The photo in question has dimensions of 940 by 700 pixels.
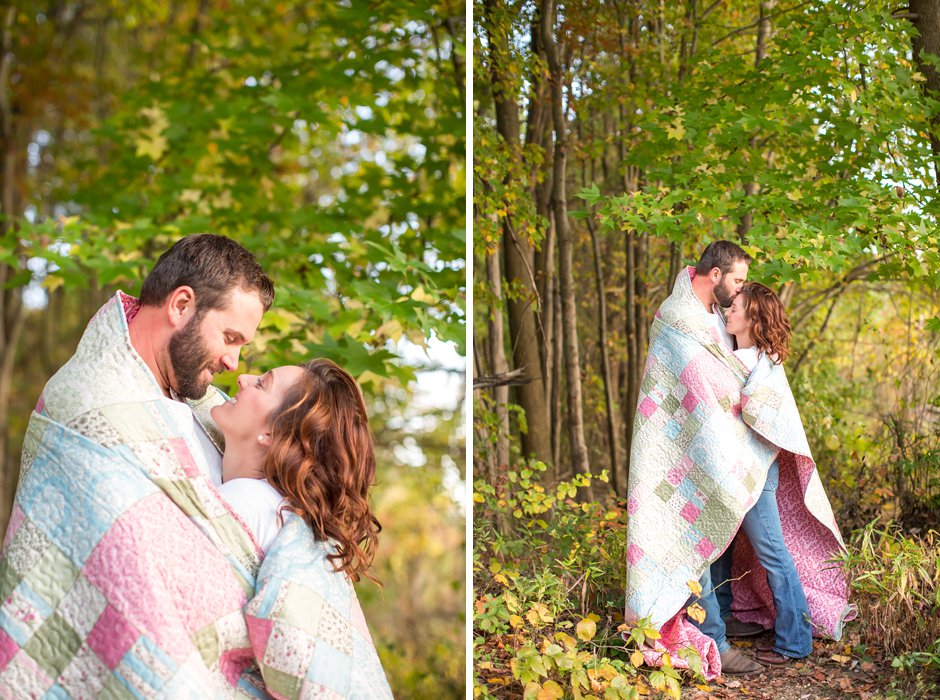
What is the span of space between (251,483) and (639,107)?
5.88ft

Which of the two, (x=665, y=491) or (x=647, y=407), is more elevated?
(x=647, y=407)

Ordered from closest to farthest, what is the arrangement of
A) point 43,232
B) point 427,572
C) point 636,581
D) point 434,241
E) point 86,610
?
point 86,610
point 636,581
point 43,232
point 434,241
point 427,572

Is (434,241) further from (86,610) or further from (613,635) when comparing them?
(86,610)

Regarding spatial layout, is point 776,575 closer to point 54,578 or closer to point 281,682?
point 281,682

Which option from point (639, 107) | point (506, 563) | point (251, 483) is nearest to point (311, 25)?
point (639, 107)

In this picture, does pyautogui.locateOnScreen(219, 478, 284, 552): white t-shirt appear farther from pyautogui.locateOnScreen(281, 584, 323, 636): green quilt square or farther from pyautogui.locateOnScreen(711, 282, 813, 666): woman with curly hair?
pyautogui.locateOnScreen(711, 282, 813, 666): woman with curly hair

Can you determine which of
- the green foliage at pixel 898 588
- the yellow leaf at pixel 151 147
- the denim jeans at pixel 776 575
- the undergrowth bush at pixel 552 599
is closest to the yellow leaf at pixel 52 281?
the yellow leaf at pixel 151 147

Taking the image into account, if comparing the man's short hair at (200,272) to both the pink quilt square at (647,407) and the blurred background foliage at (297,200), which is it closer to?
the blurred background foliage at (297,200)

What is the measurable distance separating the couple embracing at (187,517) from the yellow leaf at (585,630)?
866 millimetres

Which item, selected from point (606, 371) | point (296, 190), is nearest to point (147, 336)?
point (606, 371)

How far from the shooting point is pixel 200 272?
1586 millimetres

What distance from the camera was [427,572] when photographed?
6.95 metres

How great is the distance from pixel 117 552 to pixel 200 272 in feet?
1.83

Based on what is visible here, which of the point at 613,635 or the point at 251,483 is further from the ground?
the point at 251,483
